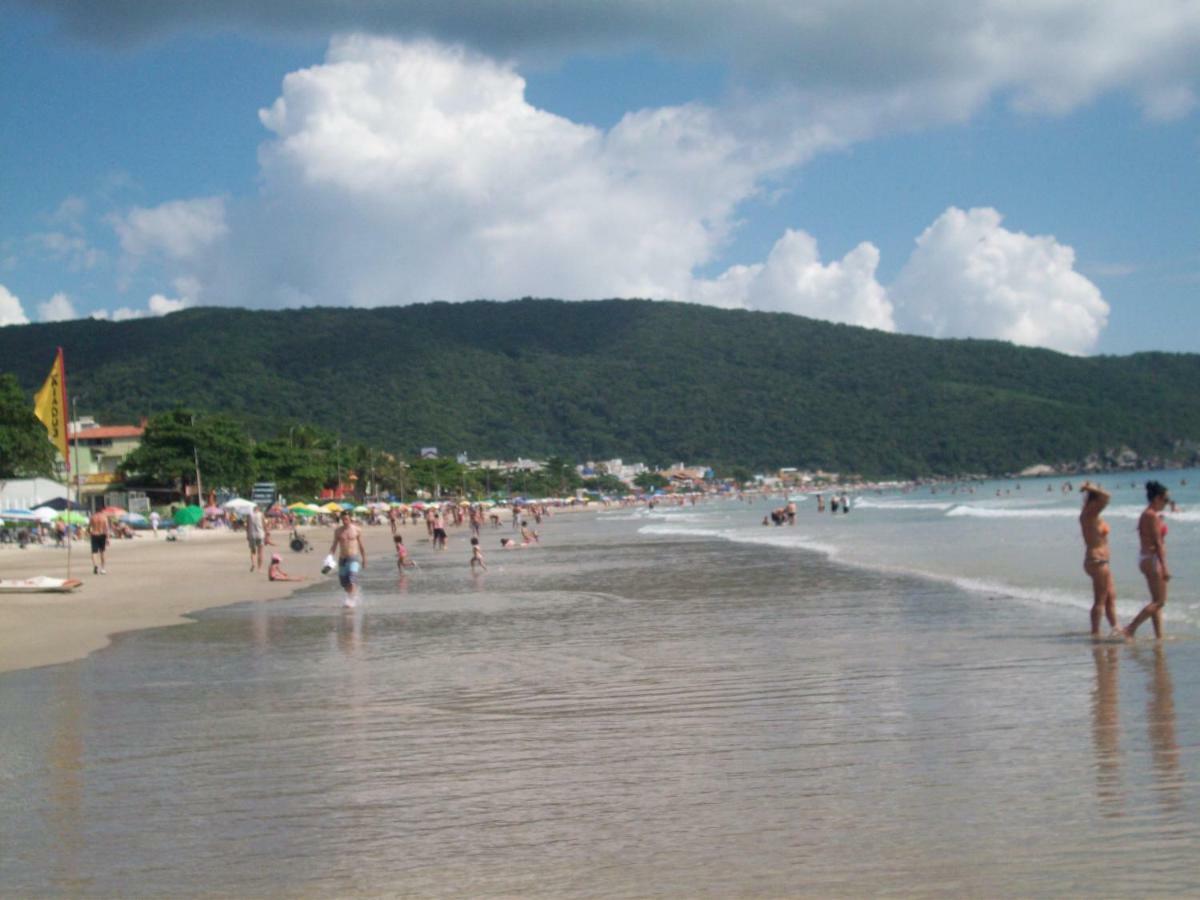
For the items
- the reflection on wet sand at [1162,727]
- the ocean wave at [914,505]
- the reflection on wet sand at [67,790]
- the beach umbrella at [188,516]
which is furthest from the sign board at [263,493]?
the reflection on wet sand at [1162,727]

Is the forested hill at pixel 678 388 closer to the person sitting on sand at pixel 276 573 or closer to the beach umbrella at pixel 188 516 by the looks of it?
the beach umbrella at pixel 188 516

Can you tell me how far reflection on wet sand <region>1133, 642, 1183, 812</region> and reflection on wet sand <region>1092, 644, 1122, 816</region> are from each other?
17 centimetres

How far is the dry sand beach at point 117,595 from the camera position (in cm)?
1262

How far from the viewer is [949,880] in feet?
14.4

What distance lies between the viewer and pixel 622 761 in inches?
252

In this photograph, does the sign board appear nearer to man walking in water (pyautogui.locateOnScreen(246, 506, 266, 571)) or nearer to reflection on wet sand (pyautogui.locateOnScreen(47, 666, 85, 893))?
man walking in water (pyautogui.locateOnScreen(246, 506, 266, 571))

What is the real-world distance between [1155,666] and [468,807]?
5.65m

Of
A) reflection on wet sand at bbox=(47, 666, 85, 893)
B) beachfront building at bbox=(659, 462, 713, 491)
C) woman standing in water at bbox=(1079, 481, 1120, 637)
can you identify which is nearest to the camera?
reflection on wet sand at bbox=(47, 666, 85, 893)

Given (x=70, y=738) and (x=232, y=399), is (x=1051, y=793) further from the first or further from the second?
(x=232, y=399)

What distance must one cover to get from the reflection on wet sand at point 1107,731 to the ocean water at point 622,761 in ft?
0.08

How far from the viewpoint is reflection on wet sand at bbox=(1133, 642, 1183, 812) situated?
5.41 m

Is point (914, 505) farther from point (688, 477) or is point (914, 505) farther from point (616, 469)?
point (616, 469)

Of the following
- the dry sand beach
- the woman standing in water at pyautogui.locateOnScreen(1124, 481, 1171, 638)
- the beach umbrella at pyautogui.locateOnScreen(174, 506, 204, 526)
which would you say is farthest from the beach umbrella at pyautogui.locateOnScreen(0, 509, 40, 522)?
the woman standing in water at pyautogui.locateOnScreen(1124, 481, 1171, 638)

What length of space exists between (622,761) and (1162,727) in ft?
9.88
